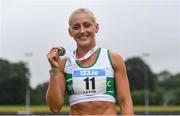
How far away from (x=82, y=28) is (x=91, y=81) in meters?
0.40

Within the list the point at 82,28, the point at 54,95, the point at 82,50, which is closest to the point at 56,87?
the point at 54,95

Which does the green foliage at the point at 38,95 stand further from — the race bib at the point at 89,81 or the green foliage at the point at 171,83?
the race bib at the point at 89,81

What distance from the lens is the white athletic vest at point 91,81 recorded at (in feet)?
13.6

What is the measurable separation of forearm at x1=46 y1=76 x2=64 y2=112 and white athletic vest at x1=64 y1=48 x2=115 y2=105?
4.4 inches

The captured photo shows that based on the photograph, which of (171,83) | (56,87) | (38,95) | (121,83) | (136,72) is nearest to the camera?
(56,87)

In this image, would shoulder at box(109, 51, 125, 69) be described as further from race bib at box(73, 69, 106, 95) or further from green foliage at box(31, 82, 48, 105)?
green foliage at box(31, 82, 48, 105)

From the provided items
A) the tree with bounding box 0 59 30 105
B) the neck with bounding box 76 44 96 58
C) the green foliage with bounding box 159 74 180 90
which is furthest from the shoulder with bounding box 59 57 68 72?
the green foliage with bounding box 159 74 180 90

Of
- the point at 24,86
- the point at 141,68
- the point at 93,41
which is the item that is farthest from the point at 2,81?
the point at 93,41

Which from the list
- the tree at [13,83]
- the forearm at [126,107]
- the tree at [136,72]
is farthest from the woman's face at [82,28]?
the tree at [136,72]

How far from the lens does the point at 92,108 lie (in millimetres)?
4137

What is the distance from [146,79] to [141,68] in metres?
4.84

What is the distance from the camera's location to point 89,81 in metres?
4.16

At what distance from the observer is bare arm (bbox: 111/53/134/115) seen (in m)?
4.16

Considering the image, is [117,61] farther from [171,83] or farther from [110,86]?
[171,83]
